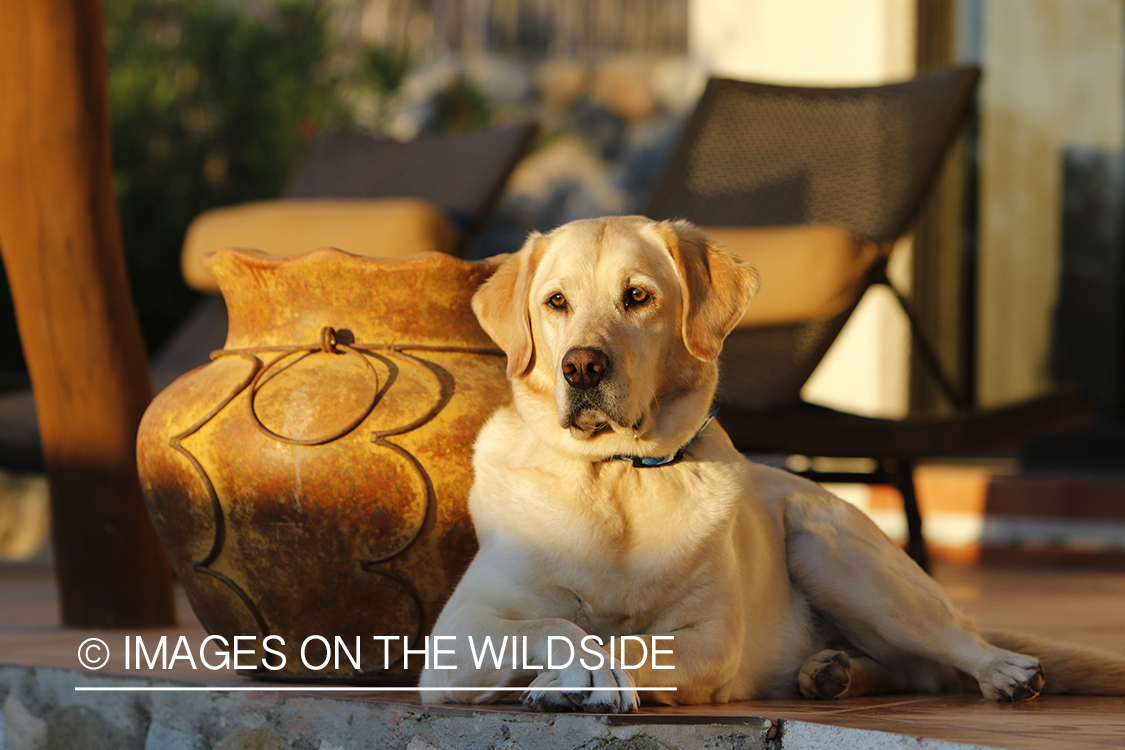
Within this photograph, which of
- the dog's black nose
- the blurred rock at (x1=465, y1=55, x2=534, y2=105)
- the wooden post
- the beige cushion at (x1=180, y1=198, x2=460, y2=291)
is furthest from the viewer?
the blurred rock at (x1=465, y1=55, x2=534, y2=105)

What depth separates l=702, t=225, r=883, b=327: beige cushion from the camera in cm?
402

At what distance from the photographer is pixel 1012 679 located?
222 cm

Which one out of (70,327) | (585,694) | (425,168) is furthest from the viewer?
(425,168)

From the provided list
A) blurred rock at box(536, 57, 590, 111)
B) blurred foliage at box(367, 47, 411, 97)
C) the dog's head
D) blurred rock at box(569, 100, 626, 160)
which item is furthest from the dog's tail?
blurred rock at box(569, 100, 626, 160)

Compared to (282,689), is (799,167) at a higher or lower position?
higher

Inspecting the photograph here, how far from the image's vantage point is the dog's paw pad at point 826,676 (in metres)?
2.26

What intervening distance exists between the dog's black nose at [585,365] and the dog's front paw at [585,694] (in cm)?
49

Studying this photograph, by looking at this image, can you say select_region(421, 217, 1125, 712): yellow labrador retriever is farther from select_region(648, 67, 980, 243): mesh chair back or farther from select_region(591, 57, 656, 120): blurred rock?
select_region(591, 57, 656, 120): blurred rock

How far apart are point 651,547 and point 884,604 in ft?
1.78

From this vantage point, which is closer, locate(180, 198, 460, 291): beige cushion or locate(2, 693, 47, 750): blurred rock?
locate(2, 693, 47, 750): blurred rock

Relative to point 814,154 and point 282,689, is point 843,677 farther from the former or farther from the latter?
point 814,154

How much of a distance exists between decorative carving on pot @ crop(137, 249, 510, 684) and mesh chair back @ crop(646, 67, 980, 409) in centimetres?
172

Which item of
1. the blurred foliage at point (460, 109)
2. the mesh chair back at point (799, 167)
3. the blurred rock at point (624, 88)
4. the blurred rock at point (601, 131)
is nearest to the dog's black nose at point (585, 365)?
the mesh chair back at point (799, 167)

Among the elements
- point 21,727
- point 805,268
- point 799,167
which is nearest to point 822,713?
point 21,727
